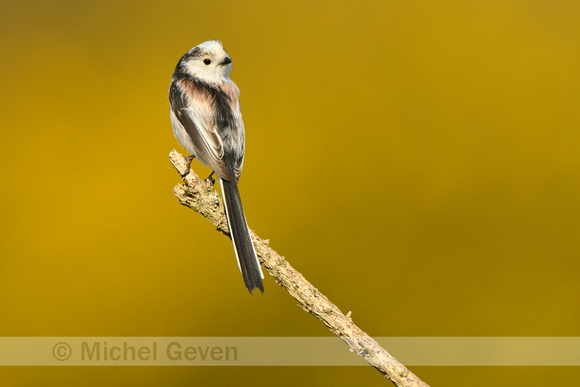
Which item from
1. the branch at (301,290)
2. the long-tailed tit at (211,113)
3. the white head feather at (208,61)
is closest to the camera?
the branch at (301,290)

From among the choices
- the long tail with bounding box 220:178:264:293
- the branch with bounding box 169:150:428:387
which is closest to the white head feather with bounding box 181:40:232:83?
the branch with bounding box 169:150:428:387

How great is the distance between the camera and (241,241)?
1.41 m

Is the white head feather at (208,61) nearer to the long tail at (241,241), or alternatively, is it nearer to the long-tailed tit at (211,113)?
the long-tailed tit at (211,113)

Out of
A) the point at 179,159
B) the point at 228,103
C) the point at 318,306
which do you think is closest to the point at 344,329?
the point at 318,306

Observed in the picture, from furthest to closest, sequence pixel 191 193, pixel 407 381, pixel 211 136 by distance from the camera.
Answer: pixel 211 136 < pixel 191 193 < pixel 407 381

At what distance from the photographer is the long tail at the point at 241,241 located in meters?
1.34

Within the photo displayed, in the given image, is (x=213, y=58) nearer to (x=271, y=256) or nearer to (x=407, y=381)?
(x=271, y=256)

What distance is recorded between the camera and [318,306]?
4.50 ft

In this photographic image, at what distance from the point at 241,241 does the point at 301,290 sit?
21 centimetres

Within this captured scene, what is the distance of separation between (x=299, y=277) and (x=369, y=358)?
0.90 feet

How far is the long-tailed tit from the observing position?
1.61m

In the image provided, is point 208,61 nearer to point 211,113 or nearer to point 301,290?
point 211,113

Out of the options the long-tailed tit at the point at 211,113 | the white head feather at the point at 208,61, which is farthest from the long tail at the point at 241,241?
the white head feather at the point at 208,61

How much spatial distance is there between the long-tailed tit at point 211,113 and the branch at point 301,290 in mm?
67
